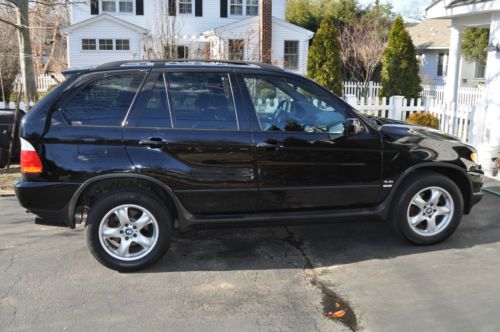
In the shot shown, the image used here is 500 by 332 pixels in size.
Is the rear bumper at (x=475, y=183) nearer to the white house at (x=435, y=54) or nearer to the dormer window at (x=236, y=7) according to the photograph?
the dormer window at (x=236, y=7)

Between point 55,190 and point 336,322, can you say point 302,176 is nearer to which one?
point 336,322

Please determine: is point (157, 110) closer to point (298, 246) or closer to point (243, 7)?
point (298, 246)

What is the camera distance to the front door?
4.63 metres

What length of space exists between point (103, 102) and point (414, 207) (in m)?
3.27

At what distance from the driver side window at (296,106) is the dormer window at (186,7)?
74.5 ft

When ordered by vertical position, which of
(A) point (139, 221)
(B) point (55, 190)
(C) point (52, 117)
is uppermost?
(C) point (52, 117)

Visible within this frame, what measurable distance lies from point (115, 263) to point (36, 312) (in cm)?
84

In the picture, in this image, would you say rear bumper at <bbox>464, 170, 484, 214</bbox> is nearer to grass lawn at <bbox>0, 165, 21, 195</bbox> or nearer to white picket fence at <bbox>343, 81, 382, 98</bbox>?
grass lawn at <bbox>0, 165, 21, 195</bbox>

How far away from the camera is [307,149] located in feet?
15.3

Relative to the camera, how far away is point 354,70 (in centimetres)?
2759

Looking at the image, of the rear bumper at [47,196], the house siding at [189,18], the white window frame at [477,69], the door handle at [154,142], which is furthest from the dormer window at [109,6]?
the door handle at [154,142]

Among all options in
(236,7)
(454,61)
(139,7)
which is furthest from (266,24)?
(454,61)

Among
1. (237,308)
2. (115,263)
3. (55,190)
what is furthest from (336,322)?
(55,190)

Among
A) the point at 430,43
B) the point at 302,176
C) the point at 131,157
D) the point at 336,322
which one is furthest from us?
the point at 430,43
